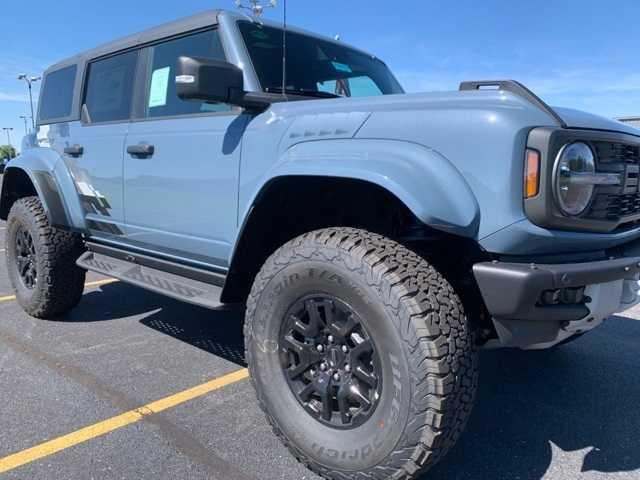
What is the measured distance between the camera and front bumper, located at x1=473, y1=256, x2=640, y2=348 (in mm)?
1859

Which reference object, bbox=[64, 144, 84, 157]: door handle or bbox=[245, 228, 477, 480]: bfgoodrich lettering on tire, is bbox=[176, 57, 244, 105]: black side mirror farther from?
bbox=[64, 144, 84, 157]: door handle

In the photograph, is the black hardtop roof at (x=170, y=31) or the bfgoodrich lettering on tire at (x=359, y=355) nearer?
the bfgoodrich lettering on tire at (x=359, y=355)

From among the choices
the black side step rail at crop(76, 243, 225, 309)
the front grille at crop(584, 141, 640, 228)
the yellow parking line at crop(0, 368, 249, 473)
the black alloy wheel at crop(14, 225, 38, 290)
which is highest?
the front grille at crop(584, 141, 640, 228)

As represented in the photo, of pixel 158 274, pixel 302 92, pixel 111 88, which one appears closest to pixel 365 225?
pixel 302 92

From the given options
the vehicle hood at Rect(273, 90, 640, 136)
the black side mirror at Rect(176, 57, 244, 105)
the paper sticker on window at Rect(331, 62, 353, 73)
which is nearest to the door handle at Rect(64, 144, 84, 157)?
the black side mirror at Rect(176, 57, 244, 105)

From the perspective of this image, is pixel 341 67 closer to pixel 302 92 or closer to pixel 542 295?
pixel 302 92

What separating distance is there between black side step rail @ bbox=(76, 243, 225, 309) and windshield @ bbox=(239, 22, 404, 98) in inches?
43.4

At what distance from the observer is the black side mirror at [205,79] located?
7.94 feet

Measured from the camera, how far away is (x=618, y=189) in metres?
2.14

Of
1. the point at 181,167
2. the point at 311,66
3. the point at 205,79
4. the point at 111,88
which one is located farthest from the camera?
the point at 111,88

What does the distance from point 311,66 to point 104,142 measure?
153cm

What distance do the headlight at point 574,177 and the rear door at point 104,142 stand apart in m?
2.67

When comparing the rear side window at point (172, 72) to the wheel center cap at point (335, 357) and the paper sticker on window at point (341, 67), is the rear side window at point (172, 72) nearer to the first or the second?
the paper sticker on window at point (341, 67)


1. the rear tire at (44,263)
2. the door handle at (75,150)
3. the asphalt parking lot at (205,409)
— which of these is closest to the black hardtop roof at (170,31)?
the door handle at (75,150)
